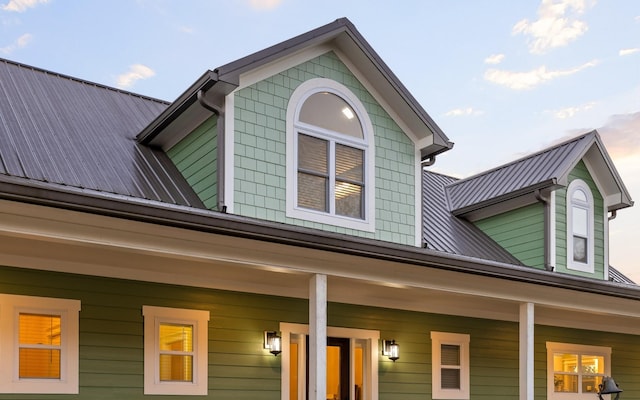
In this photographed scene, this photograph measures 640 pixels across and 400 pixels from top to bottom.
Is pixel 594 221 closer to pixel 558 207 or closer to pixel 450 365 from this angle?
pixel 558 207

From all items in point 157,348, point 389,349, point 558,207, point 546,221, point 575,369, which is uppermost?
point 558,207

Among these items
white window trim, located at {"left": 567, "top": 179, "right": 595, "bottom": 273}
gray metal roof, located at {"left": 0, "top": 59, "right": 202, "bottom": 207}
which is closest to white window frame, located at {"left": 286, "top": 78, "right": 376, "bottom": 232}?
gray metal roof, located at {"left": 0, "top": 59, "right": 202, "bottom": 207}

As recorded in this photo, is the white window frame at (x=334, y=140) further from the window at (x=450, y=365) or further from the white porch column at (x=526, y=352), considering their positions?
the window at (x=450, y=365)

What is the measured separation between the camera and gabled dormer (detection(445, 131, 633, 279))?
12.7 metres

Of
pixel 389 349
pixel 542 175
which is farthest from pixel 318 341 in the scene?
pixel 542 175

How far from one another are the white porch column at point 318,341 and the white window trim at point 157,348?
1.58 meters

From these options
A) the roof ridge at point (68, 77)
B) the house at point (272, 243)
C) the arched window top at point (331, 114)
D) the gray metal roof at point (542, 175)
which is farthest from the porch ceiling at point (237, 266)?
the roof ridge at point (68, 77)

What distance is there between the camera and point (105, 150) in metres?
10.0

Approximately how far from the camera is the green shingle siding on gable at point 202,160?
9492mm

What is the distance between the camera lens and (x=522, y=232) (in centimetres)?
1302

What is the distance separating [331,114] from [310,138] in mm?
519

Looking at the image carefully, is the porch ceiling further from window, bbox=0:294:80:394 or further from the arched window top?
the arched window top

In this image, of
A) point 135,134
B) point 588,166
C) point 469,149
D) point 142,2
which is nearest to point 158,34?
point 142,2

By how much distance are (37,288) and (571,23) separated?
15594 millimetres
